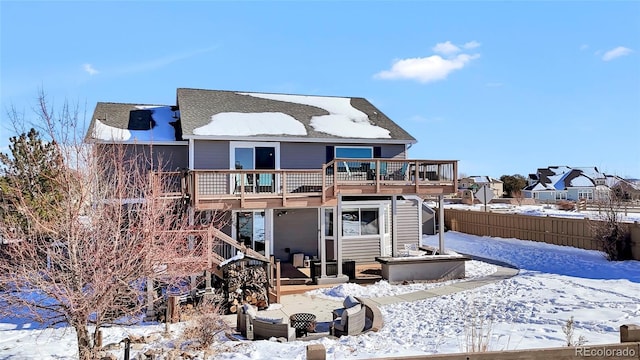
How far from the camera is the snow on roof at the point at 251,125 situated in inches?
588

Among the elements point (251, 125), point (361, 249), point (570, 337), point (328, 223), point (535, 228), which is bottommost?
point (361, 249)

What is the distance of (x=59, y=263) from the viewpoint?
5734 millimetres

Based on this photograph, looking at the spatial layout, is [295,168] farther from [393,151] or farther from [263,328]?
[263,328]

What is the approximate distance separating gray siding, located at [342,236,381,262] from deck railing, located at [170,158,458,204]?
243 centimetres

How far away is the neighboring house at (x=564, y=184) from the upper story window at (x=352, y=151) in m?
46.7

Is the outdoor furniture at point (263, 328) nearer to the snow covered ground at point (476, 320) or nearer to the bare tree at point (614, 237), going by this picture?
the snow covered ground at point (476, 320)

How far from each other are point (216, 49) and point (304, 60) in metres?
5.26

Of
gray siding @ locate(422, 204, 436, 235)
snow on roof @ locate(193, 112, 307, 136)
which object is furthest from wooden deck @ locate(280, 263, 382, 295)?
gray siding @ locate(422, 204, 436, 235)

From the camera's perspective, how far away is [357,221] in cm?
1565

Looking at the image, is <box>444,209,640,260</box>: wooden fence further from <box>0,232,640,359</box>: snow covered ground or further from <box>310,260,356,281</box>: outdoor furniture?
<box>310,260,356,281</box>: outdoor furniture

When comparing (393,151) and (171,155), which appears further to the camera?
(393,151)

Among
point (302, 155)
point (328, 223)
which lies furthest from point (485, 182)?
point (302, 155)

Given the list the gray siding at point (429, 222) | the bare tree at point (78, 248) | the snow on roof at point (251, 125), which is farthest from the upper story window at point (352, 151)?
the bare tree at point (78, 248)

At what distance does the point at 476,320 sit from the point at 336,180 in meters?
6.47
